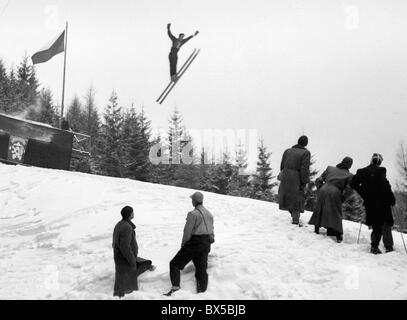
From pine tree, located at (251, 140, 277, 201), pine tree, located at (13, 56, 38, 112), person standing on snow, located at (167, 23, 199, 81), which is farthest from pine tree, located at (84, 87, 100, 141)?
person standing on snow, located at (167, 23, 199, 81)

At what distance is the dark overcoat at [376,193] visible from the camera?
8.27 m

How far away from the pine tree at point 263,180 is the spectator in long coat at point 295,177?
25809mm

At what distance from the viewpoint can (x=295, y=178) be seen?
393 inches

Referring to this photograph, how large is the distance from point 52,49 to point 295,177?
1726 cm

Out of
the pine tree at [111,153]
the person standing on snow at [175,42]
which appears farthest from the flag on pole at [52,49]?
the pine tree at [111,153]

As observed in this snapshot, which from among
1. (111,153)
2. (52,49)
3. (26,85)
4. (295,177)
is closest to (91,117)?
(26,85)

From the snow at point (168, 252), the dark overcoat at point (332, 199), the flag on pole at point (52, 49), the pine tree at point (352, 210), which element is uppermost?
the flag on pole at point (52, 49)

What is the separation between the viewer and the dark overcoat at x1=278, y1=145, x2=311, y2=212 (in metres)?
9.94

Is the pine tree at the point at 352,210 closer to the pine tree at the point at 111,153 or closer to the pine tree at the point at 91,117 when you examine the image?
Result: the pine tree at the point at 111,153

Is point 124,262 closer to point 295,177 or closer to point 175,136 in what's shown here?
point 295,177

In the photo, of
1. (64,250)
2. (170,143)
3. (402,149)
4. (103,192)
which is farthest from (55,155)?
(402,149)

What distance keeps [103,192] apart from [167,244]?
18.6 ft

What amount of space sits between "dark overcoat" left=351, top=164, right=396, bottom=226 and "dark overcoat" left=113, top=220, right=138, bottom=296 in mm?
4462
